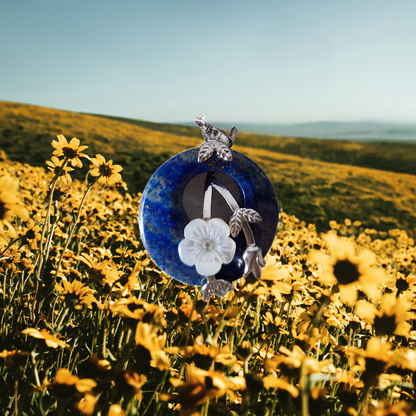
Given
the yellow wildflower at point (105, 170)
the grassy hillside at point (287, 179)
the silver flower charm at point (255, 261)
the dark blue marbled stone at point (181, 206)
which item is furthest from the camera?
the grassy hillside at point (287, 179)

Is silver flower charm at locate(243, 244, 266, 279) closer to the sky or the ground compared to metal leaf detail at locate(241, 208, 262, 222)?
closer to the ground

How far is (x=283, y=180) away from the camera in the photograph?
628 inches

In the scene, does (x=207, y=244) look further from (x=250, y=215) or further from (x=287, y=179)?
(x=287, y=179)

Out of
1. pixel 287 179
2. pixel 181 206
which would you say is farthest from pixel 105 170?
pixel 287 179

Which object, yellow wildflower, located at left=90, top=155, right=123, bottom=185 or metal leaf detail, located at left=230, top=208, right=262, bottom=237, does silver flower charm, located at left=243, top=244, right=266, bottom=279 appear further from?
yellow wildflower, located at left=90, top=155, right=123, bottom=185

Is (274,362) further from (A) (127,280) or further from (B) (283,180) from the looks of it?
(B) (283,180)

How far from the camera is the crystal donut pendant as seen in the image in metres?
0.99

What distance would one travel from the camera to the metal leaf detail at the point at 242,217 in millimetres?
958

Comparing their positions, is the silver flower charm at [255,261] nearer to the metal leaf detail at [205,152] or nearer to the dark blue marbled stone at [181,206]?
the dark blue marbled stone at [181,206]

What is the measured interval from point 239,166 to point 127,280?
0.57 meters

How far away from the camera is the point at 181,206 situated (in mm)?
1084

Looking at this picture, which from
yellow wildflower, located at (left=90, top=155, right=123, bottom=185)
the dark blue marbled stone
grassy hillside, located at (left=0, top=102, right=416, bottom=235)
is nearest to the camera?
the dark blue marbled stone

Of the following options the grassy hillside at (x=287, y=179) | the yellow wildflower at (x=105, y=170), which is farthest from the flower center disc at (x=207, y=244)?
the grassy hillside at (x=287, y=179)

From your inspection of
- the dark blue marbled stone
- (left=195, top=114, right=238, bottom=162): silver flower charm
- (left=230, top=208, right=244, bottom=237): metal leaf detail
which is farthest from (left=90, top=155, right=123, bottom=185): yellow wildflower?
(left=230, top=208, right=244, bottom=237): metal leaf detail
